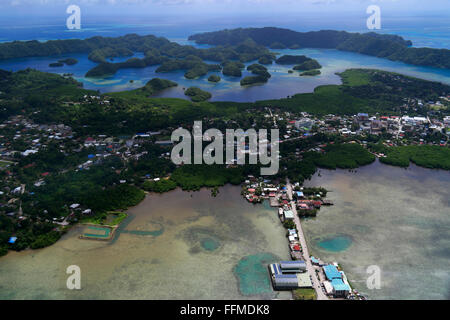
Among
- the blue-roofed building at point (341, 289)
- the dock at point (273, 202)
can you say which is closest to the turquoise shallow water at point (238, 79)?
the dock at point (273, 202)

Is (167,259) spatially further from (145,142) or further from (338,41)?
(338,41)

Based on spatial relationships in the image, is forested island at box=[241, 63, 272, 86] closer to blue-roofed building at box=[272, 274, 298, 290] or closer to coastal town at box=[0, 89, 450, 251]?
coastal town at box=[0, 89, 450, 251]

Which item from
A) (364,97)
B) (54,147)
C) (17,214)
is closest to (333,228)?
(17,214)

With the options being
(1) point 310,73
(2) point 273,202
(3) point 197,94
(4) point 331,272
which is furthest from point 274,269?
(1) point 310,73

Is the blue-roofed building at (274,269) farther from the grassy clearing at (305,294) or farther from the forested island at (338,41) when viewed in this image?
the forested island at (338,41)

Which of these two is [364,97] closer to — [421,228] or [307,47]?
[421,228]

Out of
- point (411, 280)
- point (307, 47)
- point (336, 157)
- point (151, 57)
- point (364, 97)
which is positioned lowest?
point (411, 280)

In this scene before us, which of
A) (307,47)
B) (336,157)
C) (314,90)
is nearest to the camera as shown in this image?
(336,157)

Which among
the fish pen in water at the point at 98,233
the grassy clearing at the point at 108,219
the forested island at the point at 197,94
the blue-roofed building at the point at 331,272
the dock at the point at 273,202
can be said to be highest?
the forested island at the point at 197,94
